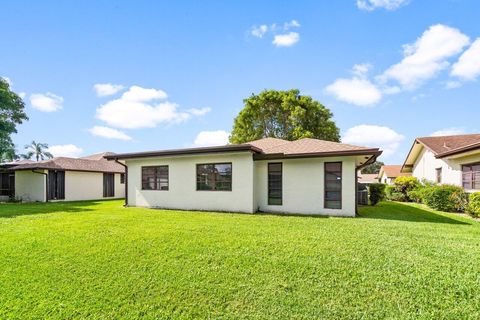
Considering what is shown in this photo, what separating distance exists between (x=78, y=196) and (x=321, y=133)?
2235cm

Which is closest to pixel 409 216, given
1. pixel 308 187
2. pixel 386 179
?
pixel 308 187

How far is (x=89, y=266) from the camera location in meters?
4.49

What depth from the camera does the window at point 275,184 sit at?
35.6ft

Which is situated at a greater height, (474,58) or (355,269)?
(474,58)

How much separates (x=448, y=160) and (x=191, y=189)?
50.0ft

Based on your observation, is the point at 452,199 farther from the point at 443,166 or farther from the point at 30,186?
the point at 30,186

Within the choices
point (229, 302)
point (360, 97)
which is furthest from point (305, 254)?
point (360, 97)

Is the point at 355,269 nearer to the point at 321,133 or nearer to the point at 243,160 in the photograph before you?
the point at 243,160

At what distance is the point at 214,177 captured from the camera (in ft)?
37.3

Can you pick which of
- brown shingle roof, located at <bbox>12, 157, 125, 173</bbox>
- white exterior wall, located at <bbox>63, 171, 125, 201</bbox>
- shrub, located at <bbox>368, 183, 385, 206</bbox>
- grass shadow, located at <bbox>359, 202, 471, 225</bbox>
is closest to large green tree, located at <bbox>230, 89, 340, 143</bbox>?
shrub, located at <bbox>368, 183, 385, 206</bbox>

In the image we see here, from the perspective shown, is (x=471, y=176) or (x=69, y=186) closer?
(x=471, y=176)

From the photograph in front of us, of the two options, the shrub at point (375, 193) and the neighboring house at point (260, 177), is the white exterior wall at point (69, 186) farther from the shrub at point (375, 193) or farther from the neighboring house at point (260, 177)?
the shrub at point (375, 193)

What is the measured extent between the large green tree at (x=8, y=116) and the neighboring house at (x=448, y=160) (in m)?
30.5

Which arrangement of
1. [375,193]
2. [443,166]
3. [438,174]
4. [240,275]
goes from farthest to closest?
[438,174] < [443,166] < [375,193] < [240,275]
